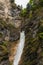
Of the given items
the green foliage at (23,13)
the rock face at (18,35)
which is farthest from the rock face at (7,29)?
the green foliage at (23,13)

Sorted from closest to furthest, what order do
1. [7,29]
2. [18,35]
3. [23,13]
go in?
[7,29] → [18,35] → [23,13]

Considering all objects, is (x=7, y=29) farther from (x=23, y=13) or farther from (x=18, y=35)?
(x=23, y=13)

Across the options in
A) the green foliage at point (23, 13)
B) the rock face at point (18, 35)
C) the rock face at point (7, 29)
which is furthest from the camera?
the green foliage at point (23, 13)

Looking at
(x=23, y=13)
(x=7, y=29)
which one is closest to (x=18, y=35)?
(x=7, y=29)

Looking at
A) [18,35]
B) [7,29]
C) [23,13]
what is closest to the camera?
[7,29]

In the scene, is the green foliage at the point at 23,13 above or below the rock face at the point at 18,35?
above


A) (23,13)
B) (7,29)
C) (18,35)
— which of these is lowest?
(18,35)

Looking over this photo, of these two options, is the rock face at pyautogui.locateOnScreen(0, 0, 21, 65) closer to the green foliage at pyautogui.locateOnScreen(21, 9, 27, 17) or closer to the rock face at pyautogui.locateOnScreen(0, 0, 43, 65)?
the rock face at pyautogui.locateOnScreen(0, 0, 43, 65)

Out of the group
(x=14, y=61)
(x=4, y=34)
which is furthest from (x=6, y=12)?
(x=14, y=61)

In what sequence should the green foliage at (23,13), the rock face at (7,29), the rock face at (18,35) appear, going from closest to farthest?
the rock face at (18,35) → the rock face at (7,29) → the green foliage at (23,13)

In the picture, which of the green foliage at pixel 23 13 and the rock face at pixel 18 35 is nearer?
the rock face at pixel 18 35

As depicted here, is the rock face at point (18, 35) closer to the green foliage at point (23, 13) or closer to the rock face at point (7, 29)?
the rock face at point (7, 29)
